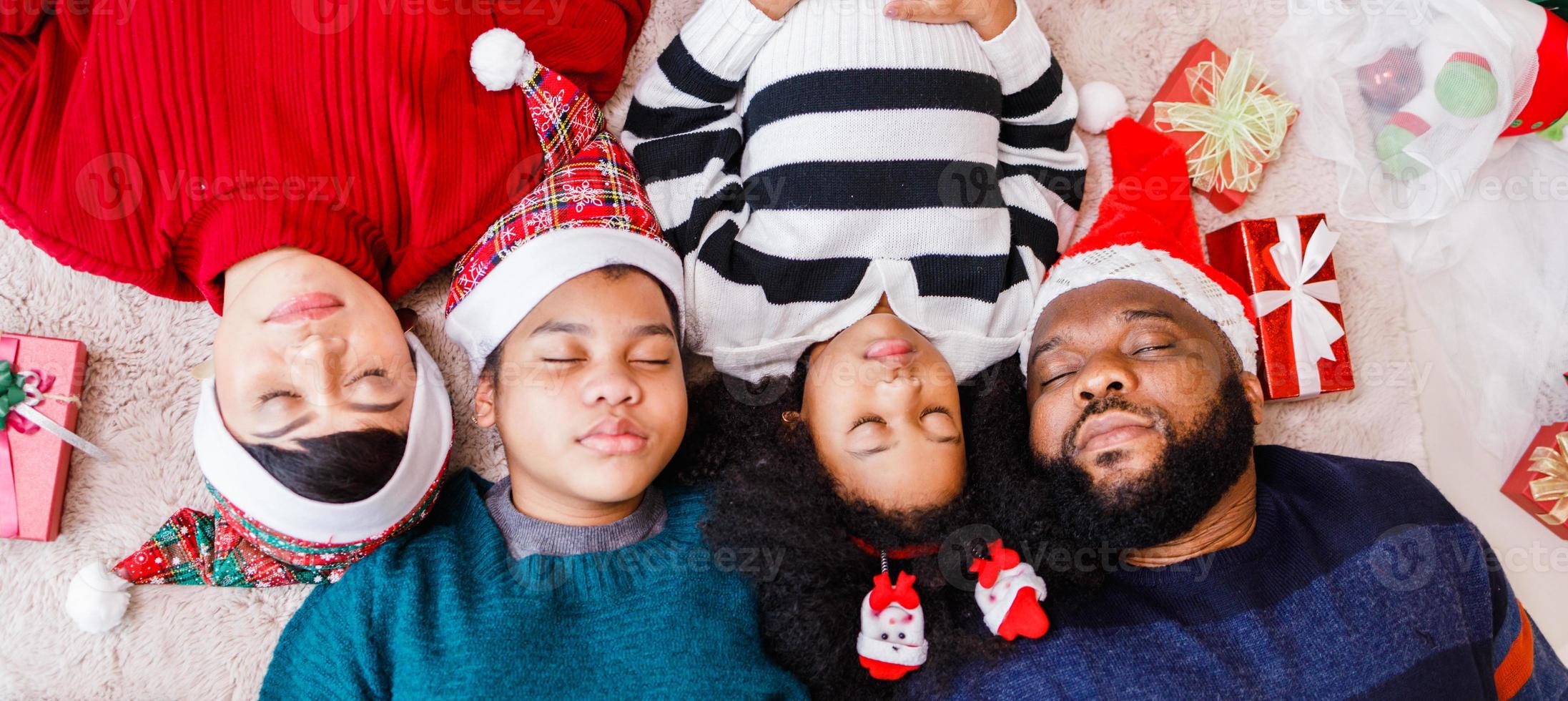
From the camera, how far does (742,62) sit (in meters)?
1.85

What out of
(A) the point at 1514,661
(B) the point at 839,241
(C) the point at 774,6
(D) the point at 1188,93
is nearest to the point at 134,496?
(B) the point at 839,241

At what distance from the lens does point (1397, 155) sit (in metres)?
1.98

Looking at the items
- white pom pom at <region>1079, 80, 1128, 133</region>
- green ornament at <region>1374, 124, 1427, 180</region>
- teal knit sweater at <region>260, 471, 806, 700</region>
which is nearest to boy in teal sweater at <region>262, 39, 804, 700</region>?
→ teal knit sweater at <region>260, 471, 806, 700</region>

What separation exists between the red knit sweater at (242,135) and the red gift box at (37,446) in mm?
204

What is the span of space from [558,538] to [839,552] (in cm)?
48

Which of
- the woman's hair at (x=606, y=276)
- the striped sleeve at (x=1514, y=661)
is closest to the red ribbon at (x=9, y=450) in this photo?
the woman's hair at (x=606, y=276)

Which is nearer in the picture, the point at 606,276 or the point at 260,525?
the point at 260,525

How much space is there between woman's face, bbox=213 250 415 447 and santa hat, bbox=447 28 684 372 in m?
0.15

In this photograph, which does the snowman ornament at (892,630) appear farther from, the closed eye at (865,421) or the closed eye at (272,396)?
the closed eye at (272,396)

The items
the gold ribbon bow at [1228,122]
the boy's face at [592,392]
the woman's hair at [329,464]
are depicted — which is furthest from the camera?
the gold ribbon bow at [1228,122]

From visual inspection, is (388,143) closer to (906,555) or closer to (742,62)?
(742,62)

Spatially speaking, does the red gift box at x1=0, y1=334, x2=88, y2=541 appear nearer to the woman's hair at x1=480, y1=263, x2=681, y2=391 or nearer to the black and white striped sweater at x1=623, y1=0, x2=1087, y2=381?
the woman's hair at x1=480, y1=263, x2=681, y2=391

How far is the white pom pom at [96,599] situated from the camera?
170cm

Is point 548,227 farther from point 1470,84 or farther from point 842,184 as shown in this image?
point 1470,84
